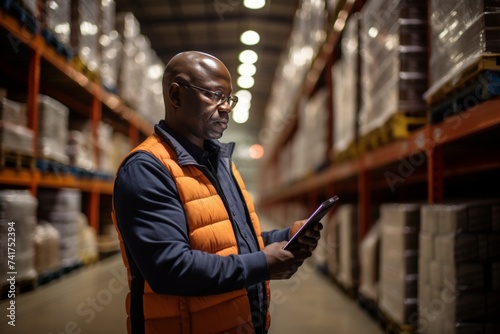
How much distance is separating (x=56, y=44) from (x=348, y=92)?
3.19 meters

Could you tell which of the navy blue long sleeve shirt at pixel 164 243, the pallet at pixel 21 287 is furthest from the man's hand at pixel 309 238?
the pallet at pixel 21 287

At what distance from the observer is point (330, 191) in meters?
5.83

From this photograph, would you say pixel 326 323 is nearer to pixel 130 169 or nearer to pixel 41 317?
pixel 41 317

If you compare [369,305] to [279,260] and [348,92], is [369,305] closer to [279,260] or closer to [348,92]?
[348,92]

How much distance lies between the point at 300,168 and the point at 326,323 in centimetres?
488

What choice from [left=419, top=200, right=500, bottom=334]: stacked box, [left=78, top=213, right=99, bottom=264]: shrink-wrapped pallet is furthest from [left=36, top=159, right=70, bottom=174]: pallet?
[left=419, top=200, right=500, bottom=334]: stacked box

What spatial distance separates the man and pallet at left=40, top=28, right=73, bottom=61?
3.54 meters

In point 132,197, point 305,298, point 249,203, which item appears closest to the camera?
point 132,197

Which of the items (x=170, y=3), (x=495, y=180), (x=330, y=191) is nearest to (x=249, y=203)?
(x=330, y=191)

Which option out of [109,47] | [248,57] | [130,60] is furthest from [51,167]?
[248,57]

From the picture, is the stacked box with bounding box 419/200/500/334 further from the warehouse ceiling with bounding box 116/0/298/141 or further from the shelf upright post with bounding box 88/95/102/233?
the warehouse ceiling with bounding box 116/0/298/141

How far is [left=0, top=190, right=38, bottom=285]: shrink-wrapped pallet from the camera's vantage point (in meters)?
3.75

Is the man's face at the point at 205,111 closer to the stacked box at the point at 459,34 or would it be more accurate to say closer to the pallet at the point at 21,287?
the stacked box at the point at 459,34

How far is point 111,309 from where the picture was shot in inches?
155
